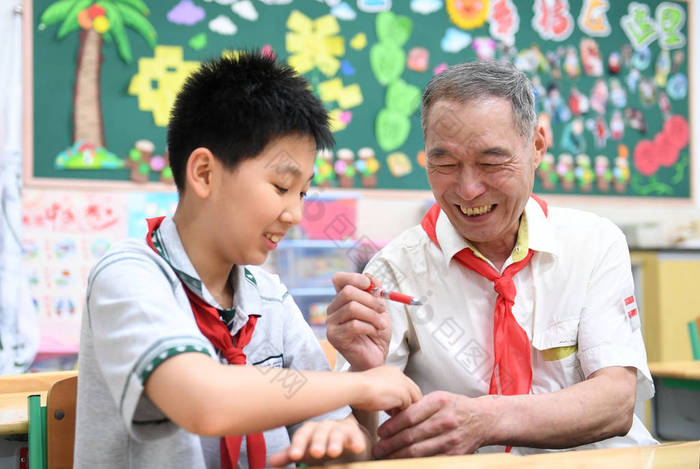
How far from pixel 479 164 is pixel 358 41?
2980 mm

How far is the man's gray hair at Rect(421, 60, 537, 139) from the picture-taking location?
1.37m

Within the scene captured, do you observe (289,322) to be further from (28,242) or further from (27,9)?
(27,9)

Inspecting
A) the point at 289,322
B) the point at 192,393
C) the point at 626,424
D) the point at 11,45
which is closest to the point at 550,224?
the point at 626,424

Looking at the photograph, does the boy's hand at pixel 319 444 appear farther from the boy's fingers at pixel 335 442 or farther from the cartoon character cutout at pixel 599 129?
the cartoon character cutout at pixel 599 129

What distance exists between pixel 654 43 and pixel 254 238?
483 cm

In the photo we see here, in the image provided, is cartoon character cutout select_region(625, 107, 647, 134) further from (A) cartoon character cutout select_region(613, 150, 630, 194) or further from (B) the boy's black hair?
(B) the boy's black hair

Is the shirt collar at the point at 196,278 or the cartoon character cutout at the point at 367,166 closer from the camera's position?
the shirt collar at the point at 196,278

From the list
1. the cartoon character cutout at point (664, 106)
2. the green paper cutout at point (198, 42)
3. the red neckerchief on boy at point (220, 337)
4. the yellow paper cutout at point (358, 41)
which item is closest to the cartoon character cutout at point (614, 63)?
the cartoon character cutout at point (664, 106)

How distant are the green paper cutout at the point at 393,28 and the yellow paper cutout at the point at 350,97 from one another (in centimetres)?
36

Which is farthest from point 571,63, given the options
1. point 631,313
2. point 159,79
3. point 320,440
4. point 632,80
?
point 320,440

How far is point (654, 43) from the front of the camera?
494cm

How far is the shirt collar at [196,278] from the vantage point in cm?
101

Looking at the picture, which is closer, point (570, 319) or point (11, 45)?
point (570, 319)

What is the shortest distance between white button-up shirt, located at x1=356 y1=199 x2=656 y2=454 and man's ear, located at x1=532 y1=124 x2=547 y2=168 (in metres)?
0.12
